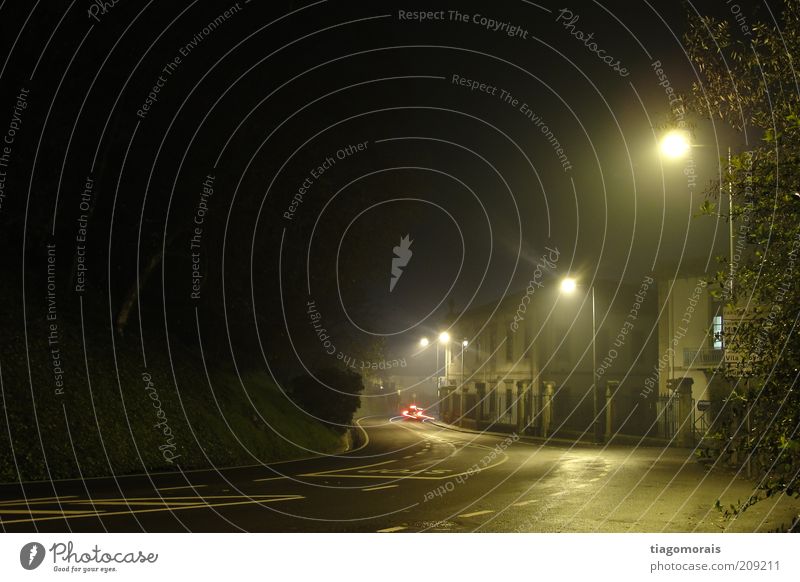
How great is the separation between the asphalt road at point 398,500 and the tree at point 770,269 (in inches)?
212

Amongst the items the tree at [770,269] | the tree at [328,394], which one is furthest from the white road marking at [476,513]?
the tree at [328,394]

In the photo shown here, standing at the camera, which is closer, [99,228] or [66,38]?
[66,38]

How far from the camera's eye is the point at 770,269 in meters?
6.79

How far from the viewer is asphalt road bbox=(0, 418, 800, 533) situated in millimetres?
11711

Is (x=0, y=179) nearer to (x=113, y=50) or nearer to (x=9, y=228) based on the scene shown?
(x=9, y=228)

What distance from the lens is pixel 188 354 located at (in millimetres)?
30062

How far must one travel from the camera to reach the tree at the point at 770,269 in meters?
6.57

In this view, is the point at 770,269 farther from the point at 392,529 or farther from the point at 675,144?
the point at 392,529

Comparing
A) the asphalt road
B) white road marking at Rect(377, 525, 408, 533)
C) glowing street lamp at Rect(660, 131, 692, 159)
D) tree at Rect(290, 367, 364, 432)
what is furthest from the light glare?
tree at Rect(290, 367, 364, 432)

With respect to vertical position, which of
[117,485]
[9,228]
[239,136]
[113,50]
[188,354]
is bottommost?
[117,485]

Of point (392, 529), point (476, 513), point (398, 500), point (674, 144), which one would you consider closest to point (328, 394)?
point (398, 500)

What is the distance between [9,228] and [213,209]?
20.9 ft
